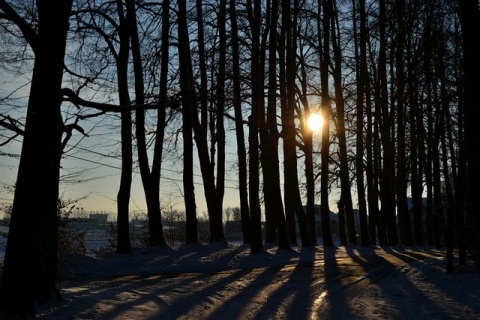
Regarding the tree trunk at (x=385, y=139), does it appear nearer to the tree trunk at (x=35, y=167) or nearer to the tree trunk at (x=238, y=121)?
the tree trunk at (x=238, y=121)

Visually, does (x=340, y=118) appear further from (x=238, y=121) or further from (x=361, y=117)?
(x=238, y=121)

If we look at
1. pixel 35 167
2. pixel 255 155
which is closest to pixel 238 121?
pixel 255 155

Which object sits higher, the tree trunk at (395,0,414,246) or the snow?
the tree trunk at (395,0,414,246)

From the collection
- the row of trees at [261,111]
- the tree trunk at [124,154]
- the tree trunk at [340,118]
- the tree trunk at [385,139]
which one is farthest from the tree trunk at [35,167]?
the tree trunk at [385,139]

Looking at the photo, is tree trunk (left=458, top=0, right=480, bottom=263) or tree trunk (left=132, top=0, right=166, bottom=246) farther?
tree trunk (left=132, top=0, right=166, bottom=246)

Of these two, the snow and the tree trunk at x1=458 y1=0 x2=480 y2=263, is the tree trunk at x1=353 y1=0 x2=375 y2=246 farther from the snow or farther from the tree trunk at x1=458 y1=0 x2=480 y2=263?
the tree trunk at x1=458 y1=0 x2=480 y2=263

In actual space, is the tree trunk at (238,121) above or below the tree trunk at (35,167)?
above

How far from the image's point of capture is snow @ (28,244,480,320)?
8070 mm

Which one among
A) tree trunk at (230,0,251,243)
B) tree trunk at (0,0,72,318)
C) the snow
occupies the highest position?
tree trunk at (230,0,251,243)

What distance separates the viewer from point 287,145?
24.2 meters

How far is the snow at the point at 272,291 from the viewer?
26.5 ft

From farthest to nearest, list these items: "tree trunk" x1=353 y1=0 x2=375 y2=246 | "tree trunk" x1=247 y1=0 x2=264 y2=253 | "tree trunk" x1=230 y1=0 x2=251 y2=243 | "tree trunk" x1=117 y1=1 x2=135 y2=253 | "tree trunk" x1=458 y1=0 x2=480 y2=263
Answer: "tree trunk" x1=353 y1=0 x2=375 y2=246, "tree trunk" x1=230 y1=0 x2=251 y2=243, "tree trunk" x1=117 y1=1 x2=135 y2=253, "tree trunk" x1=247 y1=0 x2=264 y2=253, "tree trunk" x1=458 y1=0 x2=480 y2=263

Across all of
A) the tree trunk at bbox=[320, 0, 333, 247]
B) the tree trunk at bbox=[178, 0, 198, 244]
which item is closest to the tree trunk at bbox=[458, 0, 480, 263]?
the tree trunk at bbox=[178, 0, 198, 244]

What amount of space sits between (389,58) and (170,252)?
1614cm
